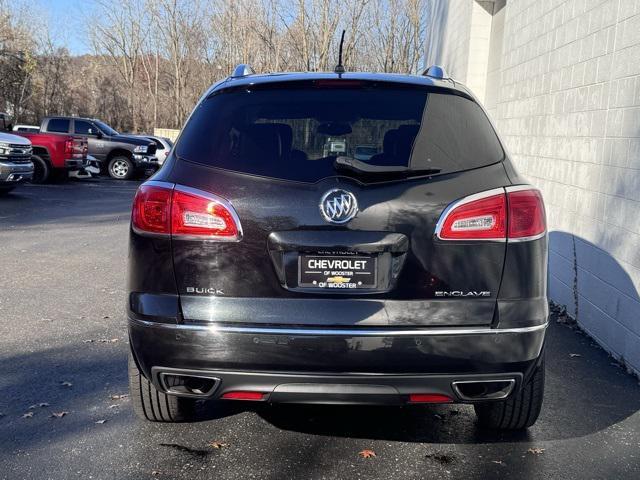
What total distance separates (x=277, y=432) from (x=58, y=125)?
2022 centimetres

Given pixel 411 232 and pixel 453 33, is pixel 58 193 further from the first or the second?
pixel 411 232

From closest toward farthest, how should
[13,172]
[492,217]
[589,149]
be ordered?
[492,217], [589,149], [13,172]

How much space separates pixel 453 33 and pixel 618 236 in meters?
11.7

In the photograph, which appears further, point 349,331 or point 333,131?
point 333,131

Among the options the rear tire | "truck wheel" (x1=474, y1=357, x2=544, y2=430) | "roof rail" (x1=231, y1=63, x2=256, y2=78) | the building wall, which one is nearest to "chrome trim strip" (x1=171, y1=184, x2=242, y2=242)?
"roof rail" (x1=231, y1=63, x2=256, y2=78)

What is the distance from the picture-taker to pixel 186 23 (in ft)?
139

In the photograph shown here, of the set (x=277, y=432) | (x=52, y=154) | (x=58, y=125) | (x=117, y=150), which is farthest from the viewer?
(x=117, y=150)

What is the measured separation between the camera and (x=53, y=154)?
18.8 metres

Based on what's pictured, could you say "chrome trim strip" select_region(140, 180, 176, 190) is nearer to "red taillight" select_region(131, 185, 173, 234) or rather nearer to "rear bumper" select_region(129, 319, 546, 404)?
"red taillight" select_region(131, 185, 173, 234)

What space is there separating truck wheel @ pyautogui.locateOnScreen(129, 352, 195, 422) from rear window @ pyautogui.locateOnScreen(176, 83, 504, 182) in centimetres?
117

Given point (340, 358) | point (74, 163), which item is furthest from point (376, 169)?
point (74, 163)

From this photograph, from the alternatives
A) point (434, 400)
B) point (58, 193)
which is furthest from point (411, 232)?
point (58, 193)

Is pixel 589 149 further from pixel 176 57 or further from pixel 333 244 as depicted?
pixel 176 57

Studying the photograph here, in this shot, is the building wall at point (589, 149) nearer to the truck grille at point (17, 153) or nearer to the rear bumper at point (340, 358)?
the rear bumper at point (340, 358)
